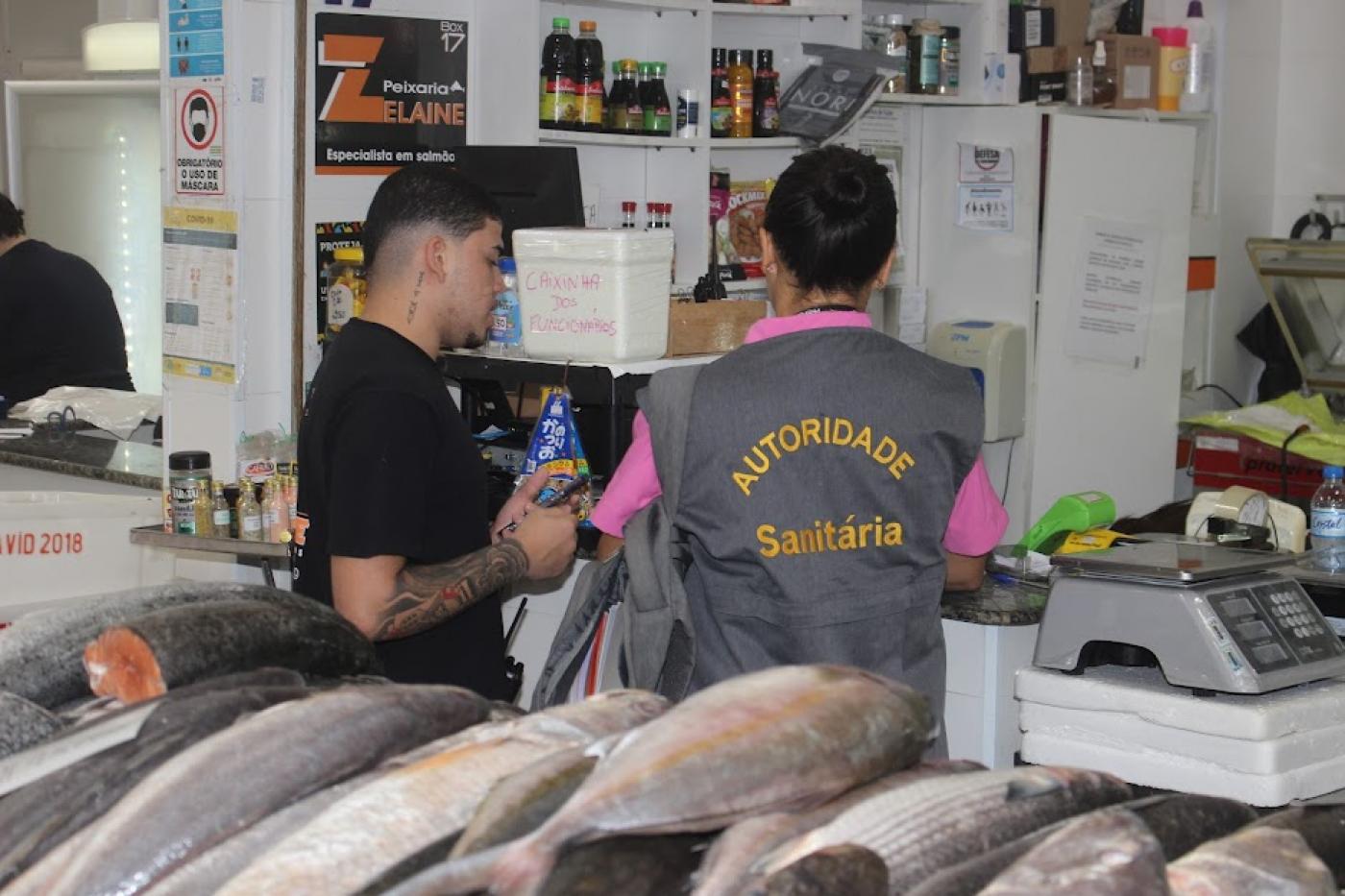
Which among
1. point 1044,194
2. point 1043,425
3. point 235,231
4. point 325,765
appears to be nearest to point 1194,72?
point 1044,194

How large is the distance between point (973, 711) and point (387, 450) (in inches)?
53.5

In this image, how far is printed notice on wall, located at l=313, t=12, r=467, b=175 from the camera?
425 centimetres

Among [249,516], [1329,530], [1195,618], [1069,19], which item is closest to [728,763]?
[1195,618]

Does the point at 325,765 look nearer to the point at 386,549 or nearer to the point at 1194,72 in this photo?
the point at 386,549

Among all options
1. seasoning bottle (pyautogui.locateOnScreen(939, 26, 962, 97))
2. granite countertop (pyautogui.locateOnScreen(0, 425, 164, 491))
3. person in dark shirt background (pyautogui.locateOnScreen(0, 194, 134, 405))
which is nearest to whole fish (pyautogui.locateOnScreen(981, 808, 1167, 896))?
granite countertop (pyautogui.locateOnScreen(0, 425, 164, 491))

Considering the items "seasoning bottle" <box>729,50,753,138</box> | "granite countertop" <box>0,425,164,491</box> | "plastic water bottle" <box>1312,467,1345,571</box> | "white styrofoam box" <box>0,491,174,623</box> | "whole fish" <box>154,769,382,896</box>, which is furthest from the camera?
"seasoning bottle" <box>729,50,753,138</box>

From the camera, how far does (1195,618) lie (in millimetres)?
2590

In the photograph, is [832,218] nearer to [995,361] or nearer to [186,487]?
[186,487]

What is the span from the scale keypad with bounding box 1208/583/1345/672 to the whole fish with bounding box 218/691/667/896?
1734 millimetres

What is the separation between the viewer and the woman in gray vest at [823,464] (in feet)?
7.93

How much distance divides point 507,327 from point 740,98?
6.34 ft

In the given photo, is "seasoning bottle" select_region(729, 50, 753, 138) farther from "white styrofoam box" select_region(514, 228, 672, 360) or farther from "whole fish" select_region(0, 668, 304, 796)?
"whole fish" select_region(0, 668, 304, 796)

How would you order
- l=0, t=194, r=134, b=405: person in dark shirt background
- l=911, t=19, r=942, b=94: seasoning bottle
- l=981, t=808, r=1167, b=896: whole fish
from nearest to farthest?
l=981, t=808, r=1167, b=896: whole fish
l=911, t=19, r=942, b=94: seasoning bottle
l=0, t=194, r=134, b=405: person in dark shirt background

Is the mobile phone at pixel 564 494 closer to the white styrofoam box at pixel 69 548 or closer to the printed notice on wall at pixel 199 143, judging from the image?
the white styrofoam box at pixel 69 548
